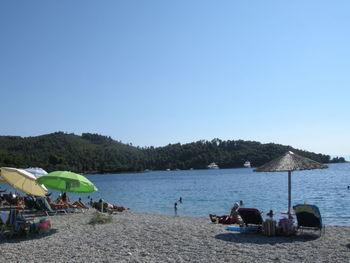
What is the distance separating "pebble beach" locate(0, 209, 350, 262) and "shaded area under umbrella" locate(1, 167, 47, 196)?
1.96 metres

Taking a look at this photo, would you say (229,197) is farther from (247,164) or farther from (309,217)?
(247,164)

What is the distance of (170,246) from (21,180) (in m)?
6.06

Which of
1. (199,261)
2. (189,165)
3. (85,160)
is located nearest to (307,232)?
(199,261)

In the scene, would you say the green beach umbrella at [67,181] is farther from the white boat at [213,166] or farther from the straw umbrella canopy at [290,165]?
the white boat at [213,166]

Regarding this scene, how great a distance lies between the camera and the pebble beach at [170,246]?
23.0 ft

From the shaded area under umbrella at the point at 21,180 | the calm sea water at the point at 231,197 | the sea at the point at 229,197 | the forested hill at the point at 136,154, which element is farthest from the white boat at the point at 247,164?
the shaded area under umbrella at the point at 21,180

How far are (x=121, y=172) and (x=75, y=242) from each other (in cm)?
14468

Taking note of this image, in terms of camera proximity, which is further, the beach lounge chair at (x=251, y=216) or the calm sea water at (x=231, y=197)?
the calm sea water at (x=231, y=197)

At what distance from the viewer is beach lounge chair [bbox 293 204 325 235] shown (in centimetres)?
916

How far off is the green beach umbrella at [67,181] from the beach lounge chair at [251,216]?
15.7ft

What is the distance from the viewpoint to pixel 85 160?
137250mm

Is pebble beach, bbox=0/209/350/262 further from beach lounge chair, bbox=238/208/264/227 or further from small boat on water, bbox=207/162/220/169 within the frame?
small boat on water, bbox=207/162/220/169

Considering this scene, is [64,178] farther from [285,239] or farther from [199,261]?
[285,239]

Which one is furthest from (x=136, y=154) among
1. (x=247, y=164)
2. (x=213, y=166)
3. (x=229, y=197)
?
(x=229, y=197)
